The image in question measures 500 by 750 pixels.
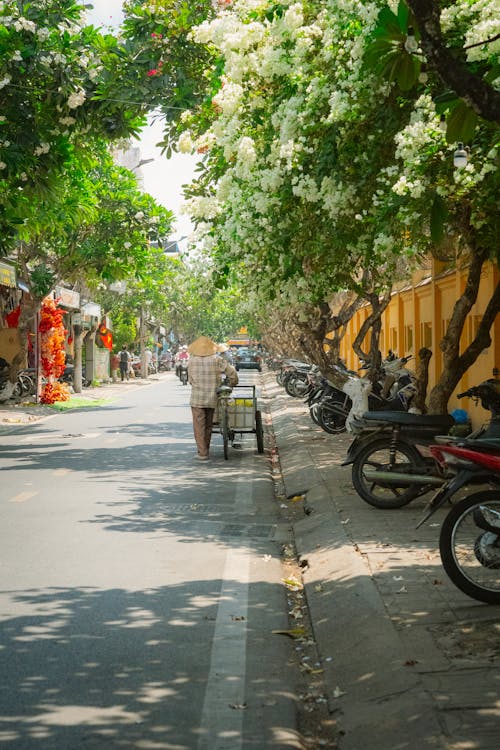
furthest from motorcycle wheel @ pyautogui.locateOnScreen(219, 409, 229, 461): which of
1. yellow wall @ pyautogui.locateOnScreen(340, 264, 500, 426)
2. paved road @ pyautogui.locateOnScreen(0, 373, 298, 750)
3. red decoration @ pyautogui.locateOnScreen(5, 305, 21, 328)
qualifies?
red decoration @ pyautogui.locateOnScreen(5, 305, 21, 328)

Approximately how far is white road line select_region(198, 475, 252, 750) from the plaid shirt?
7.69m

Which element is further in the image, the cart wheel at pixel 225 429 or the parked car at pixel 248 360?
the parked car at pixel 248 360

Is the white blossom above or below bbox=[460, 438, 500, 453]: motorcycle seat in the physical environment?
above

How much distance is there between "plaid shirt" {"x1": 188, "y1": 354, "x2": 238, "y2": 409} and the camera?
1594cm

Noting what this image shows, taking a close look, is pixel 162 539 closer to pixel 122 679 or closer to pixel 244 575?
pixel 244 575

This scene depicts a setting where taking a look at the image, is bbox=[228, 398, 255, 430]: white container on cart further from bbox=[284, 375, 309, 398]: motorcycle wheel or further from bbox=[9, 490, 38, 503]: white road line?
bbox=[284, 375, 309, 398]: motorcycle wheel

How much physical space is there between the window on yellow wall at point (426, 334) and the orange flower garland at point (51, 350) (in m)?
11.7

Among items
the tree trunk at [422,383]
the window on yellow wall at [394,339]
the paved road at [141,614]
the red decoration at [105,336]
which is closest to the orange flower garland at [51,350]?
the window on yellow wall at [394,339]

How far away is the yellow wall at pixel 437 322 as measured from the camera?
58.0ft

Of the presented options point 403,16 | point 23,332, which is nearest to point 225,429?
point 403,16

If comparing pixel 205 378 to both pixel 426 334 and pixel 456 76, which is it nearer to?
Result: pixel 426 334

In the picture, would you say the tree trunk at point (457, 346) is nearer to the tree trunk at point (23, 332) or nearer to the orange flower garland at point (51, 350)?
the tree trunk at point (23, 332)

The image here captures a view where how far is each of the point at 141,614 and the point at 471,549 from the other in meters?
2.10

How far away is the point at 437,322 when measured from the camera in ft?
71.1
